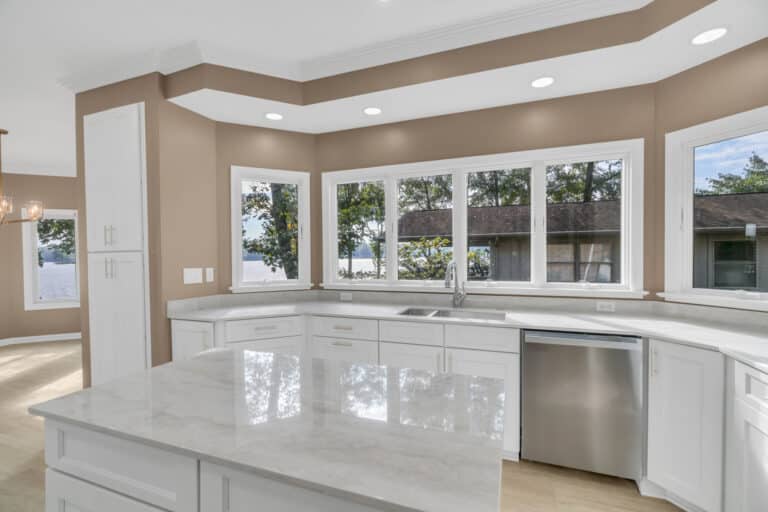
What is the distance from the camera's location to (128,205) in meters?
2.95

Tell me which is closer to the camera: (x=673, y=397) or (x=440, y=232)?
(x=673, y=397)

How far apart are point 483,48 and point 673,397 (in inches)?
90.2

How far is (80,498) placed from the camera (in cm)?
98

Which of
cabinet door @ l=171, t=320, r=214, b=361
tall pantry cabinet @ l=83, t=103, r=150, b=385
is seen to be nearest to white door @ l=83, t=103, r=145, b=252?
tall pantry cabinet @ l=83, t=103, r=150, b=385

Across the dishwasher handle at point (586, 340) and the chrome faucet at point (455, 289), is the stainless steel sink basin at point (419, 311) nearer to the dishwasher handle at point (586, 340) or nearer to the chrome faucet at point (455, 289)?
the chrome faucet at point (455, 289)

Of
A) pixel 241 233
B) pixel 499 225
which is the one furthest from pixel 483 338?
pixel 241 233

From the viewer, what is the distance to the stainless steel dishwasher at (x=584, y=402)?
2174 mm

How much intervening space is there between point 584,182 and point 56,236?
7368 mm

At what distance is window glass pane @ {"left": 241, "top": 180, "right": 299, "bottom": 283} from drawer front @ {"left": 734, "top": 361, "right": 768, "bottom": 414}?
3197mm

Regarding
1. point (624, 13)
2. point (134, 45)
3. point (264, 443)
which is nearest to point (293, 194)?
point (134, 45)

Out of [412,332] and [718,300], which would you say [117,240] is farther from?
[718,300]

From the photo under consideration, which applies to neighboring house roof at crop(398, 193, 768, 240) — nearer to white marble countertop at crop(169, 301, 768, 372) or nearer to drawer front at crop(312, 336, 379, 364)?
white marble countertop at crop(169, 301, 768, 372)

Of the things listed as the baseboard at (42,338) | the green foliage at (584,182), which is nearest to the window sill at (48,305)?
the baseboard at (42,338)

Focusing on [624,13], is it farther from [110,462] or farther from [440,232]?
[110,462]
